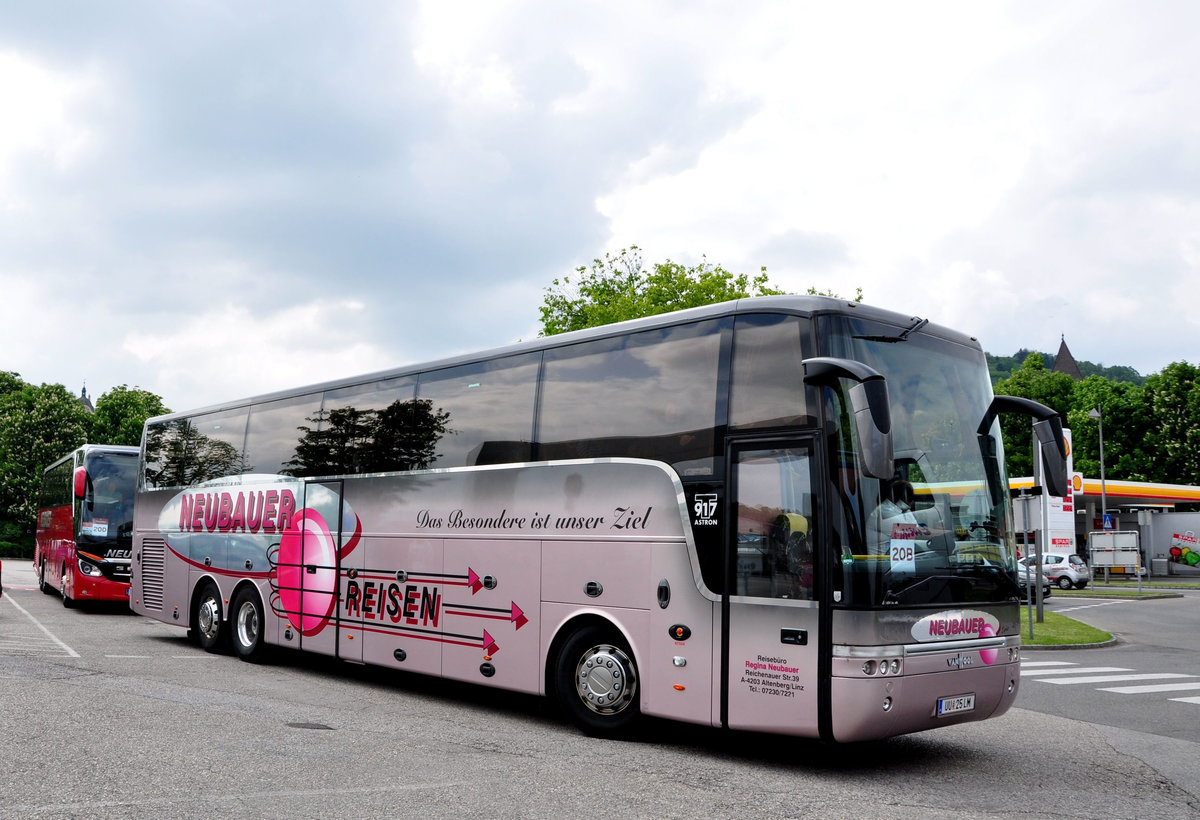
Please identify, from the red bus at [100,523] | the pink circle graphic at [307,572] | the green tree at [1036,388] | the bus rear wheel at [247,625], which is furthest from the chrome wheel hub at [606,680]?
the green tree at [1036,388]

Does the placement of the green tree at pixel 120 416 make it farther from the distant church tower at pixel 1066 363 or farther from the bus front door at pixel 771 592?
the distant church tower at pixel 1066 363

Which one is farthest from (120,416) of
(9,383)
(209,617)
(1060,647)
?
(1060,647)

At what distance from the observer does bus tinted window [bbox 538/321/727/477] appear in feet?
28.1

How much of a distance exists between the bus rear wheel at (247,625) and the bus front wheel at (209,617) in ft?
0.86

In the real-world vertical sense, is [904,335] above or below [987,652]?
above

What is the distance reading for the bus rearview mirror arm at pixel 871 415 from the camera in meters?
6.79

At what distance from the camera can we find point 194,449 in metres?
16.5

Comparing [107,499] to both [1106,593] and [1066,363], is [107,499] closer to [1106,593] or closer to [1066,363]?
[1106,593]

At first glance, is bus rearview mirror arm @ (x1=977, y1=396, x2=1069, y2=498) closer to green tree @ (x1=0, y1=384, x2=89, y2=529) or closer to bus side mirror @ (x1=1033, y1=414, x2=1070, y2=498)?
bus side mirror @ (x1=1033, y1=414, x2=1070, y2=498)

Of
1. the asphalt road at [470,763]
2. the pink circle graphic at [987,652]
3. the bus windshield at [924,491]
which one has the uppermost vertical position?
the bus windshield at [924,491]

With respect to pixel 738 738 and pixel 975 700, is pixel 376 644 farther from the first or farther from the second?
pixel 975 700

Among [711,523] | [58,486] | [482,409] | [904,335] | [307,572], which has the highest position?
[904,335]

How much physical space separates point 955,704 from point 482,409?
17.4ft

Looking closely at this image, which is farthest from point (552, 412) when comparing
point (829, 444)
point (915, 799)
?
point (915, 799)
